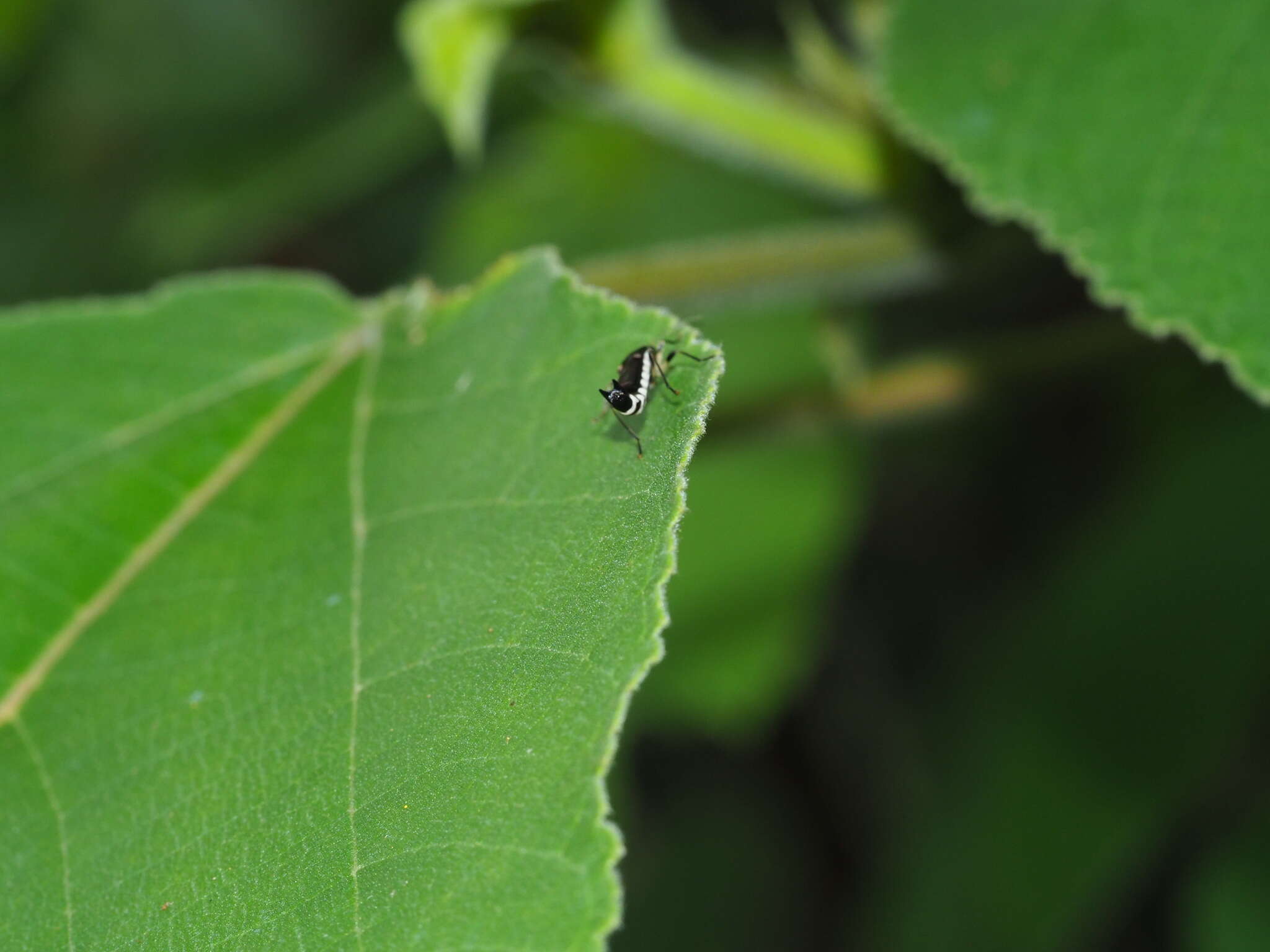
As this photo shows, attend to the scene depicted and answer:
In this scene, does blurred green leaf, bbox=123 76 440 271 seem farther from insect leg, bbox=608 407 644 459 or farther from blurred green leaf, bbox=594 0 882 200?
insect leg, bbox=608 407 644 459

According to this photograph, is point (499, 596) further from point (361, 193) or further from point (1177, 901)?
point (361, 193)

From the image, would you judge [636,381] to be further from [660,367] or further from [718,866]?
[718,866]

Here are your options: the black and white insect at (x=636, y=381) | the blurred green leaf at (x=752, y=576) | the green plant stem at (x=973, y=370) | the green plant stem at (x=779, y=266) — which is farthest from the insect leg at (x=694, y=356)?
the blurred green leaf at (x=752, y=576)

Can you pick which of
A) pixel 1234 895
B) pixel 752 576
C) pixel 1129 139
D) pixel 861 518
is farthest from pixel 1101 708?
pixel 1129 139

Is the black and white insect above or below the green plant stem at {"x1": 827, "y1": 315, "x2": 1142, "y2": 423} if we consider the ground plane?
above

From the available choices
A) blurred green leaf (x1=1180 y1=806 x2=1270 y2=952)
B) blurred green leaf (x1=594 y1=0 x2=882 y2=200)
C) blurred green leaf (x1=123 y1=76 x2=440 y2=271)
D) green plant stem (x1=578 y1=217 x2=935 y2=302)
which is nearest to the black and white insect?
green plant stem (x1=578 y1=217 x2=935 y2=302)

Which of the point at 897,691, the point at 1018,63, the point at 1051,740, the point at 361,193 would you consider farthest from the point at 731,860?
the point at 1018,63
